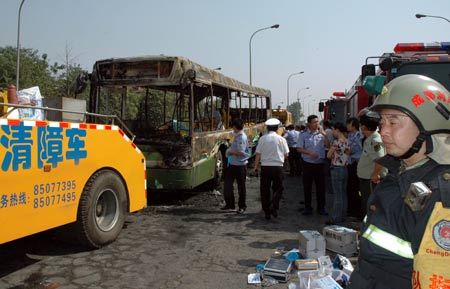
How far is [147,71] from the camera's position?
762cm

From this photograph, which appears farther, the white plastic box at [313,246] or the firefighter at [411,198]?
the white plastic box at [313,246]

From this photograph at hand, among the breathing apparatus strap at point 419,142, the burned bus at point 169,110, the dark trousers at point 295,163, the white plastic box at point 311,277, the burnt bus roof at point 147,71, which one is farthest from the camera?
the dark trousers at point 295,163

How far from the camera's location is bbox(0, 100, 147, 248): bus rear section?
3848 mm

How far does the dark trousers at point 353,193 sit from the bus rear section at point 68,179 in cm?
374

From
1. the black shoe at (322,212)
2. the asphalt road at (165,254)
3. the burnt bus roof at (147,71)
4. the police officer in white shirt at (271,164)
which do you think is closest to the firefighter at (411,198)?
the asphalt road at (165,254)

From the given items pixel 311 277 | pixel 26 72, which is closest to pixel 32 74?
pixel 26 72

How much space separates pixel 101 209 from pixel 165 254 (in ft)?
3.75

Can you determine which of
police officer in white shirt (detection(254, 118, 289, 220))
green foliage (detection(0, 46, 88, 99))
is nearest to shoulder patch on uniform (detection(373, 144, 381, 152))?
police officer in white shirt (detection(254, 118, 289, 220))

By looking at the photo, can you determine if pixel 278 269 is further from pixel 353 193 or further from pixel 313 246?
pixel 353 193

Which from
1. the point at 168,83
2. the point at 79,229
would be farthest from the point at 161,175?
the point at 79,229

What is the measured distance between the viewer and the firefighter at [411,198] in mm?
1253

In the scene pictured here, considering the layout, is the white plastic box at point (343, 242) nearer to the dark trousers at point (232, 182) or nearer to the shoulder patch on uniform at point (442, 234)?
the dark trousers at point (232, 182)

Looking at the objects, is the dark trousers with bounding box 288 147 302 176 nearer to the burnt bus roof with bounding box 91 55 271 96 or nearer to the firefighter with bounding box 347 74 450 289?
the burnt bus roof with bounding box 91 55 271 96

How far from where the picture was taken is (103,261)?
15.7 feet
